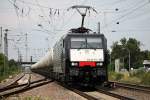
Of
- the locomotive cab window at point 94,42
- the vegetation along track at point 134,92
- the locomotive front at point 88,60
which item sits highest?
the locomotive cab window at point 94,42

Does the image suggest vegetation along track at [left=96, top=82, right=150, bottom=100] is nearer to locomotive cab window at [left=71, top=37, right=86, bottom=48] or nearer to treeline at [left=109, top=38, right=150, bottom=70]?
locomotive cab window at [left=71, top=37, right=86, bottom=48]

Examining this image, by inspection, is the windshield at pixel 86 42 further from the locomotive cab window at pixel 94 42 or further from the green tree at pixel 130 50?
the green tree at pixel 130 50

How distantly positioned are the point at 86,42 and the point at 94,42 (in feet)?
1.52

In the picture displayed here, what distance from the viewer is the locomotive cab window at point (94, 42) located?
2531 centimetres

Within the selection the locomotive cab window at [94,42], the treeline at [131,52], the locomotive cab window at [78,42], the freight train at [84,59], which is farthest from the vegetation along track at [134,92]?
the treeline at [131,52]

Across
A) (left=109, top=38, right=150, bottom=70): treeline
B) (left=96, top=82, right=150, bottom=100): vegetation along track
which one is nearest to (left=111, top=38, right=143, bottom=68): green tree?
(left=109, top=38, right=150, bottom=70): treeline

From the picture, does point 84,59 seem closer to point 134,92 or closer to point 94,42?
point 94,42

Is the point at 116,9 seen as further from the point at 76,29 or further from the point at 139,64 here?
the point at 139,64

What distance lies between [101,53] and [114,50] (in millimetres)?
123309

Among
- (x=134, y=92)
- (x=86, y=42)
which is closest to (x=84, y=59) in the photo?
(x=86, y=42)

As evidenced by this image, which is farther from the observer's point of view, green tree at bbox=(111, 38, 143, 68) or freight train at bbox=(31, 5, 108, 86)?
green tree at bbox=(111, 38, 143, 68)

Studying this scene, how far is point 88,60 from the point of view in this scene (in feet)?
81.1

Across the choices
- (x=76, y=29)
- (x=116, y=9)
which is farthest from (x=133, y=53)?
(x=76, y=29)

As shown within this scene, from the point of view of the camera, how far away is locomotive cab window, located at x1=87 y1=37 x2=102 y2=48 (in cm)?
2531
